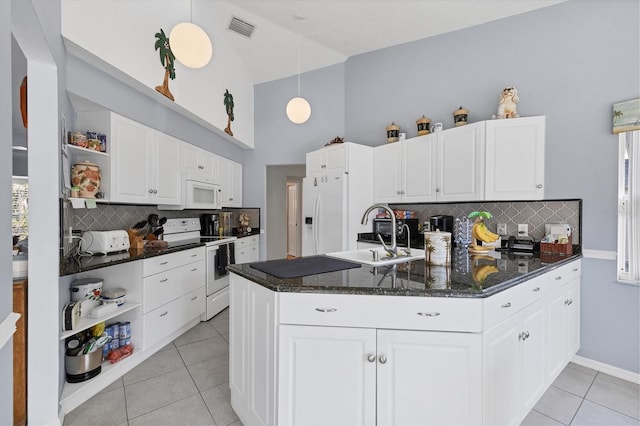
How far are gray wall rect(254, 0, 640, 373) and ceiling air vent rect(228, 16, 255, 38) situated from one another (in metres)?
2.20

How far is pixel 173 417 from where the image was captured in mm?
1884

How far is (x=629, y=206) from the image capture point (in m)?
2.33

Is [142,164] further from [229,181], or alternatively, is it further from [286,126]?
[286,126]

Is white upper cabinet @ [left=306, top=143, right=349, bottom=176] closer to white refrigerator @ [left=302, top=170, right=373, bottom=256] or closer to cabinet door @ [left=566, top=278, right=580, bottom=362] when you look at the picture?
white refrigerator @ [left=302, top=170, right=373, bottom=256]

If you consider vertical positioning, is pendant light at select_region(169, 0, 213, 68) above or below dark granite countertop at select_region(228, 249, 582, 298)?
above

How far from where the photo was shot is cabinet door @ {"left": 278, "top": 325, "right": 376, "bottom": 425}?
134 cm

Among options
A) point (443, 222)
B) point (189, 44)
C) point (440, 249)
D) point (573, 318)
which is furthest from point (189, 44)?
point (573, 318)

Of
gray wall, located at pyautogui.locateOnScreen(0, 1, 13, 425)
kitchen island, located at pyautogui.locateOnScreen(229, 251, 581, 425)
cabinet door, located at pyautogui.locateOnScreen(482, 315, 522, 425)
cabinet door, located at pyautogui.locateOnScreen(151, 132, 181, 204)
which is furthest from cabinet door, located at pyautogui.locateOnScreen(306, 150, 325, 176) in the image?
gray wall, located at pyautogui.locateOnScreen(0, 1, 13, 425)

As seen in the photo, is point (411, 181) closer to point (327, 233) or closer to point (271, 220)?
point (327, 233)

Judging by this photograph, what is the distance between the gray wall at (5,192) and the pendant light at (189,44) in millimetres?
1338

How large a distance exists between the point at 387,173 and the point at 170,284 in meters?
2.71

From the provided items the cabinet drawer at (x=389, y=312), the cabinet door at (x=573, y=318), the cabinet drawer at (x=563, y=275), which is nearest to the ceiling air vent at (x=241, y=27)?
the cabinet drawer at (x=389, y=312)

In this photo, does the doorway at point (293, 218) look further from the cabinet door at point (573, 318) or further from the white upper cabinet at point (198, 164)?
the cabinet door at point (573, 318)

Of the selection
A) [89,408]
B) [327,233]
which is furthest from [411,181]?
[89,408]
